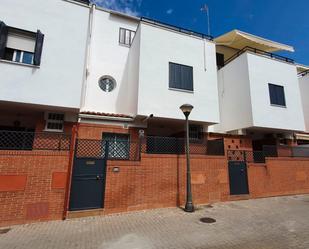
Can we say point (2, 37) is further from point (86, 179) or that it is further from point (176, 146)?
point (176, 146)

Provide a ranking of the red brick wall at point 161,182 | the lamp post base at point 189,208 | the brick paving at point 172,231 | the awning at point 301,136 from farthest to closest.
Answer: the awning at point 301,136, the lamp post base at point 189,208, the red brick wall at point 161,182, the brick paving at point 172,231

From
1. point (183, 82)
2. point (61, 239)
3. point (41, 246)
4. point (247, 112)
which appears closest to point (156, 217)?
point (61, 239)

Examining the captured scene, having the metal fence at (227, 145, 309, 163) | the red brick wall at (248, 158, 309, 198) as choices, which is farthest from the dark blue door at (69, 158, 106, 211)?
the red brick wall at (248, 158, 309, 198)

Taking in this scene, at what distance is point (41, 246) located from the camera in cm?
547

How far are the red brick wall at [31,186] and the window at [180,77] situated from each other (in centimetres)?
733

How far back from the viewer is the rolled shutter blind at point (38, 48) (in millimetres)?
9141

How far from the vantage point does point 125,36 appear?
14.9 metres

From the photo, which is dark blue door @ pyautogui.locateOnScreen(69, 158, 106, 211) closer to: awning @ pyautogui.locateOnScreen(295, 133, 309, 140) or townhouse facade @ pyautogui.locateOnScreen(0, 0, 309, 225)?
townhouse facade @ pyautogui.locateOnScreen(0, 0, 309, 225)

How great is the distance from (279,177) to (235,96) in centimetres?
593

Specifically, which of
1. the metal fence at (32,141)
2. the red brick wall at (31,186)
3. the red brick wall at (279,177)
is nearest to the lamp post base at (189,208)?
the red brick wall at (279,177)

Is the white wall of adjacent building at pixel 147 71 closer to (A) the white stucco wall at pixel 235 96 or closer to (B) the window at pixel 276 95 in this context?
(A) the white stucco wall at pixel 235 96

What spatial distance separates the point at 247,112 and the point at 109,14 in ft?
38.5

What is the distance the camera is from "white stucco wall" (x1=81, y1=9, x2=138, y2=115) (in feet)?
42.9

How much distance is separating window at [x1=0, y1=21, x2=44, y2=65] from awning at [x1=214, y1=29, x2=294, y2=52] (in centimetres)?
1345
